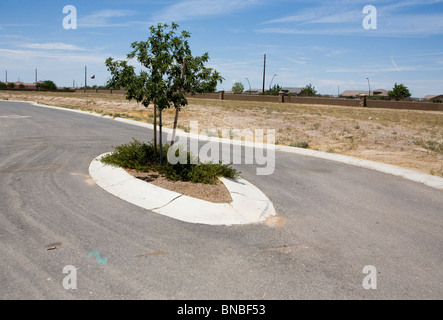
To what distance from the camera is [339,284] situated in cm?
442

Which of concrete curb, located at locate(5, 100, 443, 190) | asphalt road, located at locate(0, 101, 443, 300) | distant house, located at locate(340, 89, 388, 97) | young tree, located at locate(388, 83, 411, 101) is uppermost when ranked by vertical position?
distant house, located at locate(340, 89, 388, 97)

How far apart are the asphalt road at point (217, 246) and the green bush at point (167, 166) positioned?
1128mm

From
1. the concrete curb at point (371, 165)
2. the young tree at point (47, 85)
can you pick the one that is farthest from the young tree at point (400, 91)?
the young tree at point (47, 85)

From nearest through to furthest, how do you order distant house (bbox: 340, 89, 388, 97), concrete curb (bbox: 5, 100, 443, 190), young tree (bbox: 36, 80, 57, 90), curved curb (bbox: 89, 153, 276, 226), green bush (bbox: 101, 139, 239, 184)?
curved curb (bbox: 89, 153, 276, 226), green bush (bbox: 101, 139, 239, 184), concrete curb (bbox: 5, 100, 443, 190), young tree (bbox: 36, 80, 57, 90), distant house (bbox: 340, 89, 388, 97)

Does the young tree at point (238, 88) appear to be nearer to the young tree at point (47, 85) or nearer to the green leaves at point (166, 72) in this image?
the young tree at point (47, 85)

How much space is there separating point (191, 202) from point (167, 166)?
2.30m

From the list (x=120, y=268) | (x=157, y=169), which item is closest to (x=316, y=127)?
(x=157, y=169)

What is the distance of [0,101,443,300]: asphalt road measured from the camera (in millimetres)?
4191

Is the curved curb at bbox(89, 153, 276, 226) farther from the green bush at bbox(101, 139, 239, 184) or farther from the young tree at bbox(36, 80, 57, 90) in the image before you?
the young tree at bbox(36, 80, 57, 90)

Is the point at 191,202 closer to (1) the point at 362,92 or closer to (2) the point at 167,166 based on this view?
(2) the point at 167,166

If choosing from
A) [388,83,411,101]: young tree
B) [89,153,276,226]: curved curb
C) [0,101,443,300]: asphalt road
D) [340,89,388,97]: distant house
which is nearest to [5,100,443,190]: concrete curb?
[0,101,443,300]: asphalt road

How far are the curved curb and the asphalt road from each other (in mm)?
258
